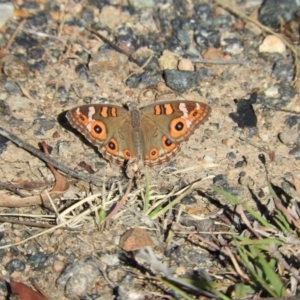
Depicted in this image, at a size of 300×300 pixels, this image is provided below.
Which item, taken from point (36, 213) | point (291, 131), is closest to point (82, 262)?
point (36, 213)

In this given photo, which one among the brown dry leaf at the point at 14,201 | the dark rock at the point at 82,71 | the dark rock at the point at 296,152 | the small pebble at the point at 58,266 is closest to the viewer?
the small pebble at the point at 58,266

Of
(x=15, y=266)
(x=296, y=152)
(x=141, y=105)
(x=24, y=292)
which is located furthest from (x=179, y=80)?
(x=24, y=292)

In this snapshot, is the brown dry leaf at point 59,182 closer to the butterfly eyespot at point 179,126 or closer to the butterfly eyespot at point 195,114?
the butterfly eyespot at point 179,126

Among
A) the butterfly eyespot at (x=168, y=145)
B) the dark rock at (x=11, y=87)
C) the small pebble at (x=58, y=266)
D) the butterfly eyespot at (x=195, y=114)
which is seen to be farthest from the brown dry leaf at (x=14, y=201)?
the butterfly eyespot at (x=195, y=114)

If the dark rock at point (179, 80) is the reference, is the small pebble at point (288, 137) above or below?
below

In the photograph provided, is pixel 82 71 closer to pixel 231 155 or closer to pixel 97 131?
pixel 97 131
